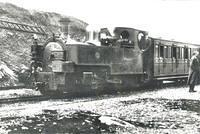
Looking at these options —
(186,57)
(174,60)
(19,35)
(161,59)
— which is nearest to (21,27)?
(19,35)

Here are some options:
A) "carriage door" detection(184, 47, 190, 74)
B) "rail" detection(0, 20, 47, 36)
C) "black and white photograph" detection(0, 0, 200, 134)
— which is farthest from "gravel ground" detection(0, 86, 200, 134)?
"rail" detection(0, 20, 47, 36)

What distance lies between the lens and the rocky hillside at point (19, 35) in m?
17.9

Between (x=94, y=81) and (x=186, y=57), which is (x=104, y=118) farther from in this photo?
(x=186, y=57)

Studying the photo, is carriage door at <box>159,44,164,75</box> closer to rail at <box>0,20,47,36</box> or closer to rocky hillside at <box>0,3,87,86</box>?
rocky hillside at <box>0,3,87,86</box>

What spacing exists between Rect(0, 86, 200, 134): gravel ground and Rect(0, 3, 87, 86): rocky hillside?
7.29 m

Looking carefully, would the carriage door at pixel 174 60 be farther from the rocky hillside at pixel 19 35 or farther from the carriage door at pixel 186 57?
the rocky hillside at pixel 19 35

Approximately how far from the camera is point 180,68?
20.0m

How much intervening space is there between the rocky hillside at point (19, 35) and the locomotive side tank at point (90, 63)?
3.86 metres

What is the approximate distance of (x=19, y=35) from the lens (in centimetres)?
2131

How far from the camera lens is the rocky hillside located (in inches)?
704

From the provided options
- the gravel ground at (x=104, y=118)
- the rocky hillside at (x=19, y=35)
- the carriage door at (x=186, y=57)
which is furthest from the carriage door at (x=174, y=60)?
the gravel ground at (x=104, y=118)

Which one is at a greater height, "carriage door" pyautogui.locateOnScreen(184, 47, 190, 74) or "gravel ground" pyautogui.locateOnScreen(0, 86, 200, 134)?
"carriage door" pyautogui.locateOnScreen(184, 47, 190, 74)

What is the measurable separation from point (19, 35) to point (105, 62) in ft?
30.6

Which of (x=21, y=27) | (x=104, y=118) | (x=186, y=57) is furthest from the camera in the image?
(x=21, y=27)
